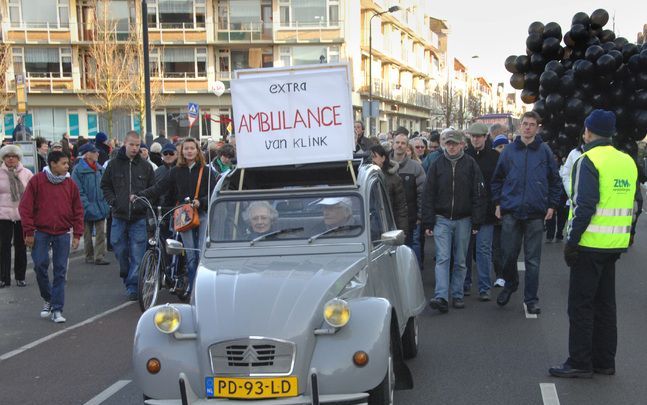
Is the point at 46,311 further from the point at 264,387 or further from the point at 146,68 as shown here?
the point at 146,68

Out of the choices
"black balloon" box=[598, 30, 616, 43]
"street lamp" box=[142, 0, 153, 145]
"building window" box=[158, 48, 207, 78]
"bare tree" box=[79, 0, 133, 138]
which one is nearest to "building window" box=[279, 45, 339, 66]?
"building window" box=[158, 48, 207, 78]

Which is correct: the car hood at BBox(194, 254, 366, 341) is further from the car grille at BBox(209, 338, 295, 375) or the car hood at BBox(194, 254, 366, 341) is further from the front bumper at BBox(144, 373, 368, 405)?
the front bumper at BBox(144, 373, 368, 405)

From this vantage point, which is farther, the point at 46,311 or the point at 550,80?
the point at 550,80

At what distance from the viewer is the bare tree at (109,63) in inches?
1737

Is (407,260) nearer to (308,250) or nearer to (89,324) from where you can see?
(308,250)

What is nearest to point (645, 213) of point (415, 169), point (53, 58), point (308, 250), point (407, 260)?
point (415, 169)

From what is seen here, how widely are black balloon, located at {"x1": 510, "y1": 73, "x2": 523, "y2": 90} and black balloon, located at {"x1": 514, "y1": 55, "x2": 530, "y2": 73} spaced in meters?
0.18

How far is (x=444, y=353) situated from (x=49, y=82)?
157ft

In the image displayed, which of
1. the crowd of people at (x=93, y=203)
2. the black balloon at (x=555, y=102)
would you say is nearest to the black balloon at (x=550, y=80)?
the black balloon at (x=555, y=102)

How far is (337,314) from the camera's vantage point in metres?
4.61

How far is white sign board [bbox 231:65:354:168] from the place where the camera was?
6219 mm

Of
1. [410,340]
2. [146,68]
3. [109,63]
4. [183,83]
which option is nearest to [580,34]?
[410,340]

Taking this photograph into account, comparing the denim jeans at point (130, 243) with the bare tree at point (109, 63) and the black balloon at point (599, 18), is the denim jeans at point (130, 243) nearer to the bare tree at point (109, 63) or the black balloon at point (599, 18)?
the black balloon at point (599, 18)

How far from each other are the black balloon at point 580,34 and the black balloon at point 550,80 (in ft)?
3.50
